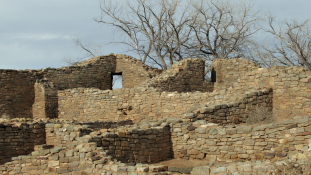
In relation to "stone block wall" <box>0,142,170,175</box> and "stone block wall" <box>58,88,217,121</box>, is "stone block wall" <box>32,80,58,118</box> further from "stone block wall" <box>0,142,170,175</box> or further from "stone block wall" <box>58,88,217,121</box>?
"stone block wall" <box>0,142,170,175</box>

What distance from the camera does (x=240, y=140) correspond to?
9.21 meters

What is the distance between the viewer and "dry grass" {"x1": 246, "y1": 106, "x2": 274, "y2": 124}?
1170 centimetres

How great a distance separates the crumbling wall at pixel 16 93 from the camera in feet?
59.0

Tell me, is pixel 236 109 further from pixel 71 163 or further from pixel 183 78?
pixel 183 78

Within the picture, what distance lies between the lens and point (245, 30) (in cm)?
2603

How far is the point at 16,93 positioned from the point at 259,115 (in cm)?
1177

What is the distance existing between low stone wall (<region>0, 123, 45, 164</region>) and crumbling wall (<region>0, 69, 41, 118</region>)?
5.99 meters

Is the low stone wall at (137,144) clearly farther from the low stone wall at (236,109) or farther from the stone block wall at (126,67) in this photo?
the stone block wall at (126,67)

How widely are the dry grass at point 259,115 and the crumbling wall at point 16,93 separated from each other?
35.7 ft

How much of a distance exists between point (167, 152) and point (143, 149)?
0.83 m

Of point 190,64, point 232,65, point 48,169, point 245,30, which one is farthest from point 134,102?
point 245,30

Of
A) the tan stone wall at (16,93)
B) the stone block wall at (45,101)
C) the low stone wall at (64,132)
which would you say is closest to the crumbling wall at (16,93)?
the tan stone wall at (16,93)

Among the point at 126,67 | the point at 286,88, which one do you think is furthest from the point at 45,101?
the point at 286,88

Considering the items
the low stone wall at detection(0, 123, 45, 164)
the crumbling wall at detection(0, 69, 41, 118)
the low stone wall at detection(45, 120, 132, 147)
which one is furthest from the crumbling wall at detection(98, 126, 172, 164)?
the crumbling wall at detection(0, 69, 41, 118)
